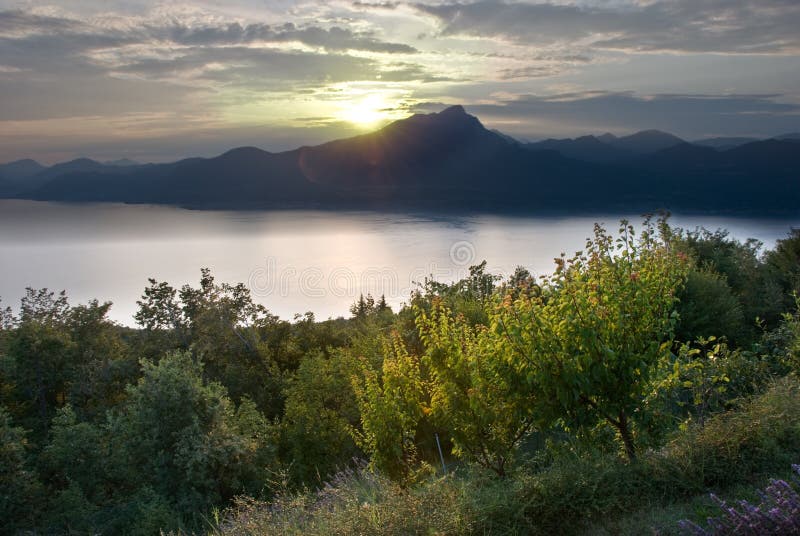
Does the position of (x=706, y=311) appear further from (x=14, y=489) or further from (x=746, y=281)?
(x=14, y=489)

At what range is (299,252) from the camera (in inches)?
5620

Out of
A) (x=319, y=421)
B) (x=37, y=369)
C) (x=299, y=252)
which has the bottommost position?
(x=299, y=252)

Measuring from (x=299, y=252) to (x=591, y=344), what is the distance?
460 ft

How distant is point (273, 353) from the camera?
90.5ft

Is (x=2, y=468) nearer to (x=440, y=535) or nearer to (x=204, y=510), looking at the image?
(x=204, y=510)

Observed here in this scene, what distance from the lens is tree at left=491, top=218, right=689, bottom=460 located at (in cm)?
624

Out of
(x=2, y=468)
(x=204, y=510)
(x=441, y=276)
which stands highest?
(x=2, y=468)

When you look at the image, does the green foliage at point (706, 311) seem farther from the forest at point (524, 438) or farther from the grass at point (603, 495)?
the grass at point (603, 495)

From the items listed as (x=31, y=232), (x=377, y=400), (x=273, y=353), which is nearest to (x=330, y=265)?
(x=273, y=353)

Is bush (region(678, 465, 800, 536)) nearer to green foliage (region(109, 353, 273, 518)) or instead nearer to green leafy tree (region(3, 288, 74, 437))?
green foliage (region(109, 353, 273, 518))

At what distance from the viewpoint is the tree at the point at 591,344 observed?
6.24 meters

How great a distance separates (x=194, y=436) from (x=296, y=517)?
10.6m

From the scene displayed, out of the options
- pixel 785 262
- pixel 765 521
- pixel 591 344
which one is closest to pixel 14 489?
pixel 591 344

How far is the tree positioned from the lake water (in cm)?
7467
